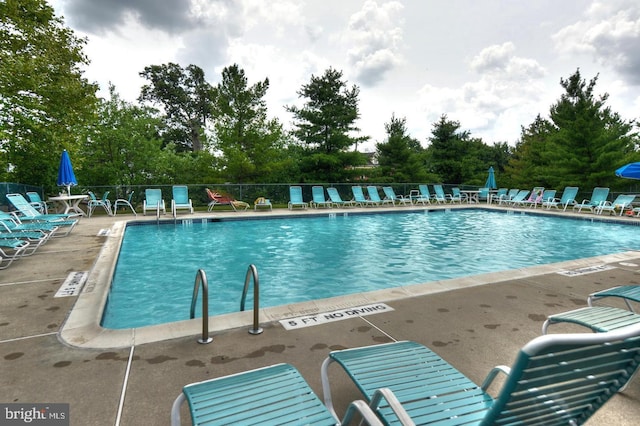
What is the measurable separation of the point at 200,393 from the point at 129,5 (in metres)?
15.3

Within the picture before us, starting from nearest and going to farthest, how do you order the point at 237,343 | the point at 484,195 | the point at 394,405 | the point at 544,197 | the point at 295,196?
1. the point at 394,405
2. the point at 237,343
3. the point at 295,196
4. the point at 544,197
5. the point at 484,195

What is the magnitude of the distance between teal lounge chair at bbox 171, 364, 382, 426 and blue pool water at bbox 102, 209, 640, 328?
9.42ft

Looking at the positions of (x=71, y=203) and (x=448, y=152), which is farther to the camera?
(x=448, y=152)

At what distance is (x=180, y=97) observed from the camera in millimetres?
34031

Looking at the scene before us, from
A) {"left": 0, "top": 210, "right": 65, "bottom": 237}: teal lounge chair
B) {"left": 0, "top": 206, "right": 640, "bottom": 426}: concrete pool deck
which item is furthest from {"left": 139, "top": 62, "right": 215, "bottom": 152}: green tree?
{"left": 0, "top": 206, "right": 640, "bottom": 426}: concrete pool deck

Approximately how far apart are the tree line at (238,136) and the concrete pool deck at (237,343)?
9946mm

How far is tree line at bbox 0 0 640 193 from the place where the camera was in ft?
40.6

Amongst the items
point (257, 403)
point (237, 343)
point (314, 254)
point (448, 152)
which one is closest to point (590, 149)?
point (448, 152)

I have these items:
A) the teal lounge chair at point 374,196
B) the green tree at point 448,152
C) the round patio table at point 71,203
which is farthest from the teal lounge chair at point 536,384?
the green tree at point 448,152

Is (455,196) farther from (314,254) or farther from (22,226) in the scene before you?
(22,226)

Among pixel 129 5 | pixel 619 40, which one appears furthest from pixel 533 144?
pixel 129 5

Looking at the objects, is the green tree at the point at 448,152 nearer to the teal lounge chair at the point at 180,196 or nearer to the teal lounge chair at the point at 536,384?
the teal lounge chair at the point at 180,196

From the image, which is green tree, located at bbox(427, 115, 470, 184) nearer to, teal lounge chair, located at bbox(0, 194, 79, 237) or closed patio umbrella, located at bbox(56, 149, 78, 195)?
closed patio umbrella, located at bbox(56, 149, 78, 195)

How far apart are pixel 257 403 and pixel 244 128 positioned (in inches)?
708
